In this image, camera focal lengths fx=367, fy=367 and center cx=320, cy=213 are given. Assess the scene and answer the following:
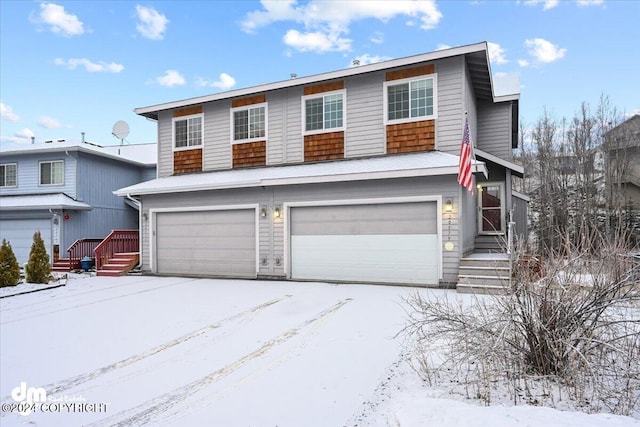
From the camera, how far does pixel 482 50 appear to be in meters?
8.99

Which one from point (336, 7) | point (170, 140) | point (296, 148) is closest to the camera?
point (296, 148)

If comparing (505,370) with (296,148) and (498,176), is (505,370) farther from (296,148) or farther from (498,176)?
(498,176)

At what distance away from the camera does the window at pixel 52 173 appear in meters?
15.8

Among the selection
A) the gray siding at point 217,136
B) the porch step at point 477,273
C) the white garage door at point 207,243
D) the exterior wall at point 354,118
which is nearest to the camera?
the porch step at point 477,273

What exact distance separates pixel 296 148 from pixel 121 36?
1233 centimetres

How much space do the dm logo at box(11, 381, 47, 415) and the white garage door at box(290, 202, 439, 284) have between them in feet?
23.0

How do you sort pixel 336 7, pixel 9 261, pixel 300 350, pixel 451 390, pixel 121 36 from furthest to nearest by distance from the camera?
pixel 121 36 < pixel 336 7 < pixel 9 261 < pixel 300 350 < pixel 451 390

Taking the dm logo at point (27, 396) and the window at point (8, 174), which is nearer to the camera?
the dm logo at point (27, 396)

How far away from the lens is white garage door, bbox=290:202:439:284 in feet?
29.8

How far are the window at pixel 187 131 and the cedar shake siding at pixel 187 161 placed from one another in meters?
0.25

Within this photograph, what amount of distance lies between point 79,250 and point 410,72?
545 inches

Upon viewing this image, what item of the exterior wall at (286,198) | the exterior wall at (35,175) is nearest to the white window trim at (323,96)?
the exterior wall at (286,198)

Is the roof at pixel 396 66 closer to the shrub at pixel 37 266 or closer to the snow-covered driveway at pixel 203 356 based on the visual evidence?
the shrub at pixel 37 266

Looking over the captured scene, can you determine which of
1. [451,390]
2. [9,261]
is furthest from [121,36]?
[451,390]
